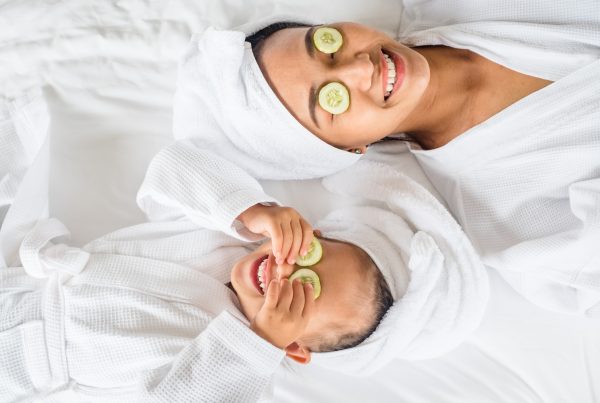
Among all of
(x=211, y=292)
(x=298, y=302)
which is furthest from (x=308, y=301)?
(x=211, y=292)

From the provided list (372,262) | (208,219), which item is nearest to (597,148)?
(372,262)

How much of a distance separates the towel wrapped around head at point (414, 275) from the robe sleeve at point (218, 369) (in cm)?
19

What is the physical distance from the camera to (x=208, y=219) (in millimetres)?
1226

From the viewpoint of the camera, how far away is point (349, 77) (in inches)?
44.9

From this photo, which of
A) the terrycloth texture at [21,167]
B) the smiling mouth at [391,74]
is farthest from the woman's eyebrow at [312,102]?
the terrycloth texture at [21,167]

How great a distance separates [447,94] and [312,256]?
0.49 metres

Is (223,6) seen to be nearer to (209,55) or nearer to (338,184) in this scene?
(209,55)

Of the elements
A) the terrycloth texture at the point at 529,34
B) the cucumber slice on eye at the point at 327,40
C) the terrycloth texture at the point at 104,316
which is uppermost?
the terrycloth texture at the point at 529,34

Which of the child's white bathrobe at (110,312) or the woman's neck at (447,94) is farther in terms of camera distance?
the woman's neck at (447,94)

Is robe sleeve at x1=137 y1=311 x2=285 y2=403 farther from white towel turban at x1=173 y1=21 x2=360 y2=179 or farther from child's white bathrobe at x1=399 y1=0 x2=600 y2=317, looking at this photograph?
child's white bathrobe at x1=399 y1=0 x2=600 y2=317

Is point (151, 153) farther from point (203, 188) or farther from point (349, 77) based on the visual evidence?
point (349, 77)

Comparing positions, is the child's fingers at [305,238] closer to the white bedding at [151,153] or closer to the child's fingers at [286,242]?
the child's fingers at [286,242]

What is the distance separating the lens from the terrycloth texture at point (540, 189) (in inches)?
49.6

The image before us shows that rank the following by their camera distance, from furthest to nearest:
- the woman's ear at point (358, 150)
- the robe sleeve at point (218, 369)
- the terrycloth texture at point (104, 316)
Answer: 1. the woman's ear at point (358, 150)
2. the terrycloth texture at point (104, 316)
3. the robe sleeve at point (218, 369)
